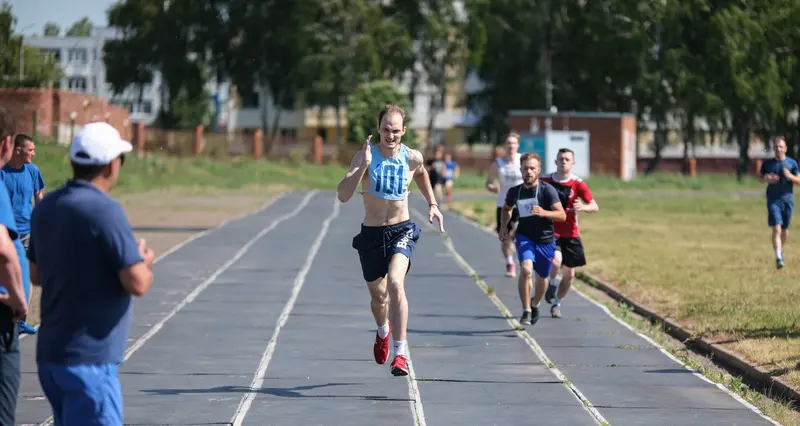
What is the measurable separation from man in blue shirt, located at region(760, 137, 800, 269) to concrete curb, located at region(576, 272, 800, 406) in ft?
11.5

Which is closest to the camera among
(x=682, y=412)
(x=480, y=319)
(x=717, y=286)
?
(x=682, y=412)

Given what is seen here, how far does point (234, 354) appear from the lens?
12.0m

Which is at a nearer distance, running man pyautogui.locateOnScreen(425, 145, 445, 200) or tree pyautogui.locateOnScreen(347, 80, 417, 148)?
running man pyautogui.locateOnScreen(425, 145, 445, 200)

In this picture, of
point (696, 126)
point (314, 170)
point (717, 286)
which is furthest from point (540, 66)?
point (717, 286)

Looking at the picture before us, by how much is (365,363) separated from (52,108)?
133 ft

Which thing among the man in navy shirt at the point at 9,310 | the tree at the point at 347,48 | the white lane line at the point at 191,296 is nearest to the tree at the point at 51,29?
the tree at the point at 347,48

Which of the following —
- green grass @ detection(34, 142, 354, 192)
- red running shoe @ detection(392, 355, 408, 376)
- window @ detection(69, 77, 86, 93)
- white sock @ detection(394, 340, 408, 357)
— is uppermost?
window @ detection(69, 77, 86, 93)

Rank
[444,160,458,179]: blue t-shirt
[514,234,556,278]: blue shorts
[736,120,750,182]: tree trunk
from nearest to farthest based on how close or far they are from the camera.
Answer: [514,234,556,278]: blue shorts, [444,160,458,179]: blue t-shirt, [736,120,750,182]: tree trunk

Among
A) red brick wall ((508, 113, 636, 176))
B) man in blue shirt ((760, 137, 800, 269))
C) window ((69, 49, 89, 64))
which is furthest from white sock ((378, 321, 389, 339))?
window ((69, 49, 89, 64))

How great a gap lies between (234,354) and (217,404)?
8.02 ft

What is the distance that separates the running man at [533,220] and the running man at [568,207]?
1.18 ft

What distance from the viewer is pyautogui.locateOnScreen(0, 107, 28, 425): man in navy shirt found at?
596 centimetres

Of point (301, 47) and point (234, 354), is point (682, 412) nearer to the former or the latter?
point (234, 354)

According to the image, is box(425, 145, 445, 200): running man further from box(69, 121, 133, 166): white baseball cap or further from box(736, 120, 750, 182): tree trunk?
box(736, 120, 750, 182): tree trunk
